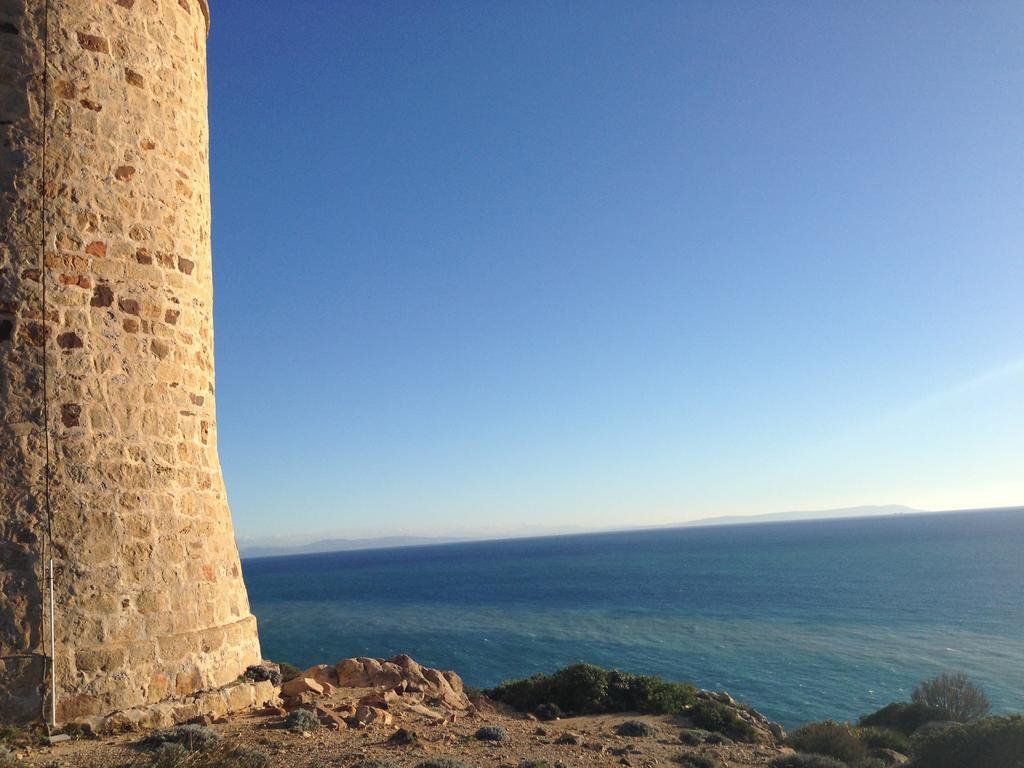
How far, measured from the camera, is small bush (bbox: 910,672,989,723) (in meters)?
17.7

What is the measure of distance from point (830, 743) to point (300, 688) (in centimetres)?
842

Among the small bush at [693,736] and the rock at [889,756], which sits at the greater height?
the small bush at [693,736]

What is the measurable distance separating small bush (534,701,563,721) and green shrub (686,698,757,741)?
7.49 feet

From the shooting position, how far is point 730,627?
40250 mm

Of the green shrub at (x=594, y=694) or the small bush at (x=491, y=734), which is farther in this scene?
the green shrub at (x=594, y=694)

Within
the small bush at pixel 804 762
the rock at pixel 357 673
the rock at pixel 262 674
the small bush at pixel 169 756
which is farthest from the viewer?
the rock at pixel 357 673

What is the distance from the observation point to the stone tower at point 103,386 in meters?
5.88

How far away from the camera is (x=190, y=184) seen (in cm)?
765

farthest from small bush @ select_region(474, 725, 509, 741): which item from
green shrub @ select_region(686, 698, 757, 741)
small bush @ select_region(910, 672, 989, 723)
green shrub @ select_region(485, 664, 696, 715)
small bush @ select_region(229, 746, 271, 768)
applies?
small bush @ select_region(910, 672, 989, 723)

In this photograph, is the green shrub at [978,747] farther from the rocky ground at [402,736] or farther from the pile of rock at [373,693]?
the pile of rock at [373,693]

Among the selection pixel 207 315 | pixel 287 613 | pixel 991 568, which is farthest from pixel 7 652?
pixel 991 568

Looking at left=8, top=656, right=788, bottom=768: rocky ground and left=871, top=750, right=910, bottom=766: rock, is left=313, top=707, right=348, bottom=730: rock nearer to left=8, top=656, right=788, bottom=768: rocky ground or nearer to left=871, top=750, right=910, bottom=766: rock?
left=8, top=656, right=788, bottom=768: rocky ground

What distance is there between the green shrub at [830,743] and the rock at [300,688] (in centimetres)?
758

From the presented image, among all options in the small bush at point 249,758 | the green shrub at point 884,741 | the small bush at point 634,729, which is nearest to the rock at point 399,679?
the small bush at point 634,729
